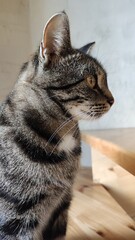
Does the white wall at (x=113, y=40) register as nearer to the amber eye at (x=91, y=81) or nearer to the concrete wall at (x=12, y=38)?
the concrete wall at (x=12, y=38)

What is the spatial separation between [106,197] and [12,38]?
1.13 m

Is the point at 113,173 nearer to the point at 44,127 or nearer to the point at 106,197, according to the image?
the point at 106,197

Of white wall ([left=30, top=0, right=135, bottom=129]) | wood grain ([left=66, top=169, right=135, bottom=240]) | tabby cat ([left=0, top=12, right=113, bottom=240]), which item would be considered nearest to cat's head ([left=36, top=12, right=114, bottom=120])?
tabby cat ([left=0, top=12, right=113, bottom=240])

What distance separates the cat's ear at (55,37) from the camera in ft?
2.09

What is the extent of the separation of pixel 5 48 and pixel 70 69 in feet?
4.01

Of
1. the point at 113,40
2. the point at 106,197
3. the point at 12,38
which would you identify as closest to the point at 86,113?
the point at 106,197

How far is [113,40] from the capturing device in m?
1.57

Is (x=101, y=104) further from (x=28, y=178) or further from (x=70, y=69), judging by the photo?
(x=28, y=178)

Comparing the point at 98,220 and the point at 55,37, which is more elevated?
the point at 55,37

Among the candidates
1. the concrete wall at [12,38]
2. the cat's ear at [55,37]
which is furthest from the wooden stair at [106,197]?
the concrete wall at [12,38]

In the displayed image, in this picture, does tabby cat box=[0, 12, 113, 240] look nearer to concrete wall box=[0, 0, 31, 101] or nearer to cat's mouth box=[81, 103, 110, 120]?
cat's mouth box=[81, 103, 110, 120]

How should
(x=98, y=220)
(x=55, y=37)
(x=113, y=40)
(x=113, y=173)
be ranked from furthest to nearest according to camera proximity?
(x=113, y=40) < (x=113, y=173) < (x=98, y=220) < (x=55, y=37)

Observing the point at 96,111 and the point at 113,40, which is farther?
the point at 113,40

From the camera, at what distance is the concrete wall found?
5.86 feet
